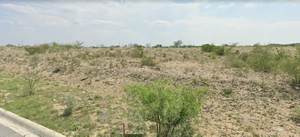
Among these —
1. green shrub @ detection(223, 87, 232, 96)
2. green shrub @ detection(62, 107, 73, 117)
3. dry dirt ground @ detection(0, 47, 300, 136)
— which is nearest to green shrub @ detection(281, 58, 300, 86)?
dry dirt ground @ detection(0, 47, 300, 136)

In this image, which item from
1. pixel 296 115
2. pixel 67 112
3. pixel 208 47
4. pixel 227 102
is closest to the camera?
pixel 296 115

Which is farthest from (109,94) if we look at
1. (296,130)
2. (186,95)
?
(296,130)

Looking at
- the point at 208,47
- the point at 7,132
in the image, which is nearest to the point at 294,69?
the point at 7,132

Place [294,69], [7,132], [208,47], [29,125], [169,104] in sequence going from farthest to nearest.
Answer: [208,47] < [294,69] < [29,125] < [7,132] < [169,104]

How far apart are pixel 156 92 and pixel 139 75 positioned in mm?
5991

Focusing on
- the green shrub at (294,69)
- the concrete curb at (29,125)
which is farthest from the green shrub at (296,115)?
the concrete curb at (29,125)

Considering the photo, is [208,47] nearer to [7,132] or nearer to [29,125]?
[29,125]

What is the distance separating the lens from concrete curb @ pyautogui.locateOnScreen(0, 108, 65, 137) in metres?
4.41

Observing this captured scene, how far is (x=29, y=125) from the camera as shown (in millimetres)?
4879

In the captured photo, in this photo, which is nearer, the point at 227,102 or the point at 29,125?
the point at 29,125

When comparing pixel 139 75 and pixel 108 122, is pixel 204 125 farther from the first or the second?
pixel 139 75

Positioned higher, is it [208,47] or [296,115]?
[208,47]

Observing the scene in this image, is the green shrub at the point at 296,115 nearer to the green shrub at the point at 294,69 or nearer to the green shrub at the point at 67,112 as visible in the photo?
the green shrub at the point at 294,69

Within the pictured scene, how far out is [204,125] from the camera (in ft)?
15.8
